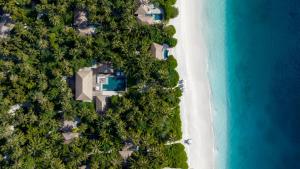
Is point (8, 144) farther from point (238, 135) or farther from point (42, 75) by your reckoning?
point (238, 135)

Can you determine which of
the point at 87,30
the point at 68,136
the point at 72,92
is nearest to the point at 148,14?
the point at 87,30

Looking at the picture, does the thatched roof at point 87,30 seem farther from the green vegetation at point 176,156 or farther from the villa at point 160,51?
the green vegetation at point 176,156

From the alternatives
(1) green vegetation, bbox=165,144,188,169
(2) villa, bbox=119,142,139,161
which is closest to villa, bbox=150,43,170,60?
(1) green vegetation, bbox=165,144,188,169

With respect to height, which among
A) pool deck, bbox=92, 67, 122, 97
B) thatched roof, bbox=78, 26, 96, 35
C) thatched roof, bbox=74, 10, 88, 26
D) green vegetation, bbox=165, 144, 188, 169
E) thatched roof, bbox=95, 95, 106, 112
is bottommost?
green vegetation, bbox=165, 144, 188, 169

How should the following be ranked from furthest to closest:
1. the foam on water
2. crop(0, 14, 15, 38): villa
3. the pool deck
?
the foam on water, the pool deck, crop(0, 14, 15, 38): villa

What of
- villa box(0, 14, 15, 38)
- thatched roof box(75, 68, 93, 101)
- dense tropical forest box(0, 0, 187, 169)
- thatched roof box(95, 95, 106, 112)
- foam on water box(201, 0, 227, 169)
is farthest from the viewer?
foam on water box(201, 0, 227, 169)

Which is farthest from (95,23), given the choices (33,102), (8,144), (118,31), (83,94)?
(8,144)

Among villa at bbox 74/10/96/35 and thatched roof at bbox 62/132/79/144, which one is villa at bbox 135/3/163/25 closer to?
villa at bbox 74/10/96/35
